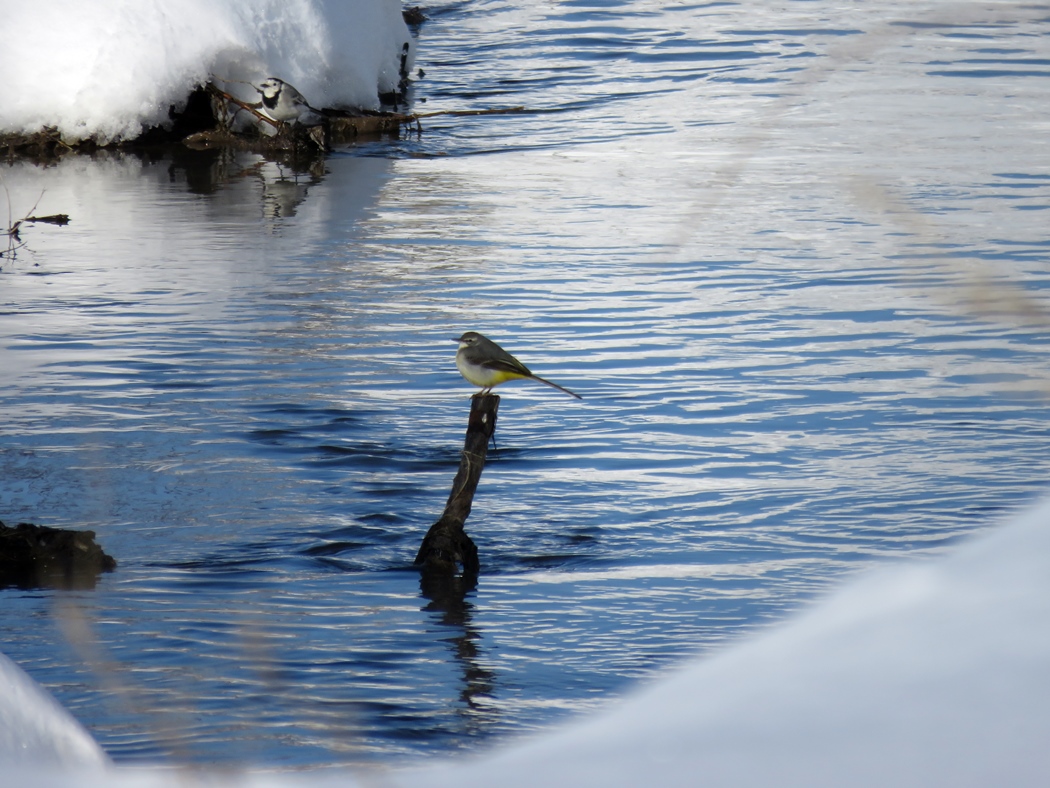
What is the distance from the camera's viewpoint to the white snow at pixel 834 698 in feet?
3.13

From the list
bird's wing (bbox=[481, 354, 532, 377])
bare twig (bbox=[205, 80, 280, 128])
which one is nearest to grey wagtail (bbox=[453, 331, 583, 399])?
bird's wing (bbox=[481, 354, 532, 377])

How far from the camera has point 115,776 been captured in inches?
39.4

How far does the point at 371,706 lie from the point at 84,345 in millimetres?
5046

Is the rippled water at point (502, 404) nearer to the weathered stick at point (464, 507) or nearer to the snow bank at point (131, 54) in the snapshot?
the weathered stick at point (464, 507)

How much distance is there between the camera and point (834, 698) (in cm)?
102

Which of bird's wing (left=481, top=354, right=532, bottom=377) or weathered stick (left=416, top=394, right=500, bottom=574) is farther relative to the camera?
bird's wing (left=481, top=354, right=532, bottom=377)

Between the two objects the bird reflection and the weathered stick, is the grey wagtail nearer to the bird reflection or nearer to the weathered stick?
the weathered stick

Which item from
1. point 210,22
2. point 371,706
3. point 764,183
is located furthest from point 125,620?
point 210,22

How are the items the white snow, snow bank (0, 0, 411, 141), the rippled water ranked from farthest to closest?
snow bank (0, 0, 411, 141) < the rippled water < the white snow

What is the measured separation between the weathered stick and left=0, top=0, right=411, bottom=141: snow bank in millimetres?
11081

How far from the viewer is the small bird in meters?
15.2

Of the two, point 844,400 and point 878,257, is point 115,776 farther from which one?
point 878,257

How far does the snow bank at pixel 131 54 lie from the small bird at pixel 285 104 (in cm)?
35

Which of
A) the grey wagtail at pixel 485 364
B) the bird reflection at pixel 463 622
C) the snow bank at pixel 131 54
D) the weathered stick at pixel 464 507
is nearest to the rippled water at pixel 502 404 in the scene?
the bird reflection at pixel 463 622
